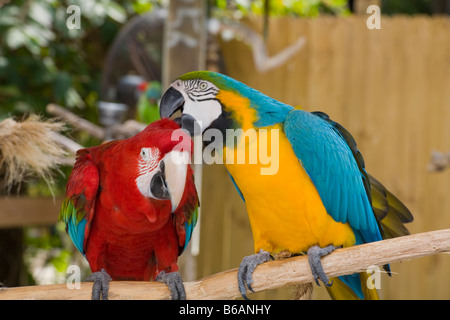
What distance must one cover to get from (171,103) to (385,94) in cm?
106

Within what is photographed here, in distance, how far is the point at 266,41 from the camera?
4.63 feet

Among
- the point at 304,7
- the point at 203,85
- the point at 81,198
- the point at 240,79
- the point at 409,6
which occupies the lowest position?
the point at 81,198

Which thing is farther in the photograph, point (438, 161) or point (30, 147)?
point (438, 161)

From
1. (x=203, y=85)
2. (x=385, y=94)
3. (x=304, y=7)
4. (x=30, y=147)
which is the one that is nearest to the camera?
(x=203, y=85)

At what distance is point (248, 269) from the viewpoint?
2.03 feet

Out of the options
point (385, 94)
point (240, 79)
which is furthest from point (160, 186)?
point (385, 94)

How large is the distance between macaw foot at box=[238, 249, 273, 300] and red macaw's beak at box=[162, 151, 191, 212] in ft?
0.50

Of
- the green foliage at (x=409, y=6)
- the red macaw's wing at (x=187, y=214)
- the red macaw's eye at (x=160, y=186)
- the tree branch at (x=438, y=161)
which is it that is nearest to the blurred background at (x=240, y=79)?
the tree branch at (x=438, y=161)

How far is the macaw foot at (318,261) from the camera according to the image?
599 mm

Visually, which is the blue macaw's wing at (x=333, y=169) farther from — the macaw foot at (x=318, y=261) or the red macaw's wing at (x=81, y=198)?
the red macaw's wing at (x=81, y=198)

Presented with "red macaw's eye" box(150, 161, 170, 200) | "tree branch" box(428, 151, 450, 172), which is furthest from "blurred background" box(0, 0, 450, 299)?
"red macaw's eye" box(150, 161, 170, 200)

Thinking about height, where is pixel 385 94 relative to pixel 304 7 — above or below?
below

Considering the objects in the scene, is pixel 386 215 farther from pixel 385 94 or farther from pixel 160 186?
pixel 385 94

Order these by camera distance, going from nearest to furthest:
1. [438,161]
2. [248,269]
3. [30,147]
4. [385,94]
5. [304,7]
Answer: [248,269]
[30,147]
[438,161]
[385,94]
[304,7]
